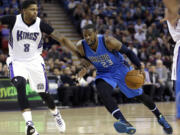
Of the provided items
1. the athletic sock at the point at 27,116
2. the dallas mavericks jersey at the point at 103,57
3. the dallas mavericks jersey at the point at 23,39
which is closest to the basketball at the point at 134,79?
the dallas mavericks jersey at the point at 103,57

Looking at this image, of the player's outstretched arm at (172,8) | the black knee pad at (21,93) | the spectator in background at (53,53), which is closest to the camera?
the player's outstretched arm at (172,8)

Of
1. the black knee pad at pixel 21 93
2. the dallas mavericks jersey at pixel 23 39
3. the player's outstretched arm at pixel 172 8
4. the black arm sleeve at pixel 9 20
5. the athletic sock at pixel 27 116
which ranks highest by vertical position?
the player's outstretched arm at pixel 172 8

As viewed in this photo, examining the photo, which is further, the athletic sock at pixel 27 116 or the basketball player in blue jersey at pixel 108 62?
the basketball player in blue jersey at pixel 108 62

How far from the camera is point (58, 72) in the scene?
14.3 meters

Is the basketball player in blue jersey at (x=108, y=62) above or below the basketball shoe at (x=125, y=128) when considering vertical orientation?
above

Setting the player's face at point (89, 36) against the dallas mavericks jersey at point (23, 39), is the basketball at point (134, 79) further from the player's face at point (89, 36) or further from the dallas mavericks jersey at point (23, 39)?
the dallas mavericks jersey at point (23, 39)

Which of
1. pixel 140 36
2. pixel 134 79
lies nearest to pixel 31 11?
pixel 134 79

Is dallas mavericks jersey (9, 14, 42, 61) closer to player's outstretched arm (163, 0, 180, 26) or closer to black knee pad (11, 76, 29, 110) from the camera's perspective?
black knee pad (11, 76, 29, 110)

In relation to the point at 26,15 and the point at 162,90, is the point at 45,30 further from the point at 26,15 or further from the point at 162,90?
the point at 162,90

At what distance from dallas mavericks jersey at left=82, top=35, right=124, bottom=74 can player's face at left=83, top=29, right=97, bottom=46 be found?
15cm

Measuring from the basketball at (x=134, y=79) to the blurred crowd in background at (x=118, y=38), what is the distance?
5.64 m

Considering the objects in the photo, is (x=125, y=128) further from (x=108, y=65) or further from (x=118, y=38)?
(x=118, y=38)

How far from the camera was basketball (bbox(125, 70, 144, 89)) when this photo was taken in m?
6.87

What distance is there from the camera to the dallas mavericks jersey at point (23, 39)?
6.91 m
